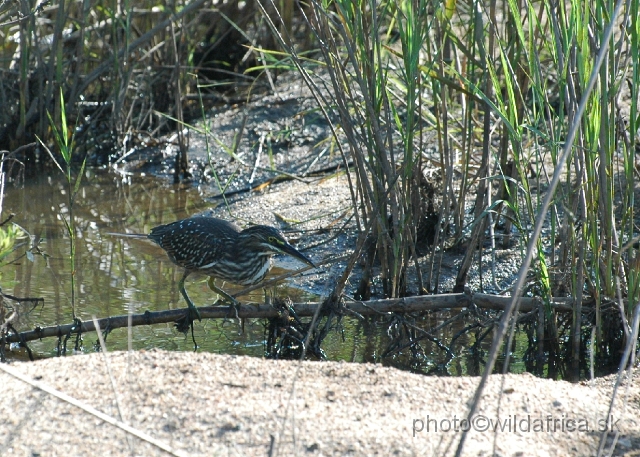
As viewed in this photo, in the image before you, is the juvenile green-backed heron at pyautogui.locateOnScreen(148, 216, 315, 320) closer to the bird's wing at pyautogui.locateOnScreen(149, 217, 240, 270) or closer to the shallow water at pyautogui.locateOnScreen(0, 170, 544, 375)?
the bird's wing at pyautogui.locateOnScreen(149, 217, 240, 270)

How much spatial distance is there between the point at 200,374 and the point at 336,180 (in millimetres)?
4733

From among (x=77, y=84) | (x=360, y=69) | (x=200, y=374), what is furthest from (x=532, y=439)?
(x=77, y=84)

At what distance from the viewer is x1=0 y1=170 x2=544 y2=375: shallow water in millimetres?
5551

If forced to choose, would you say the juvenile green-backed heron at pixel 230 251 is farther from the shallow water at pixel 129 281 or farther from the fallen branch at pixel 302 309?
the fallen branch at pixel 302 309

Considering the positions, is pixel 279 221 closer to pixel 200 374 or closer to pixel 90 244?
pixel 90 244

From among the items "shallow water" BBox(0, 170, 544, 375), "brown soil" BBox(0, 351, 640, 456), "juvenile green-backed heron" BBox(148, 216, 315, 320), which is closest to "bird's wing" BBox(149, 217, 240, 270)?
"juvenile green-backed heron" BBox(148, 216, 315, 320)

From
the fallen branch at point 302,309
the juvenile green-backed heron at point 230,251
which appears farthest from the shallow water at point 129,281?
the juvenile green-backed heron at point 230,251

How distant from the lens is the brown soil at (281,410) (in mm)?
3332

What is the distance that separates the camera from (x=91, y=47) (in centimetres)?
983

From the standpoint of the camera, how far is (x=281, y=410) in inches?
140

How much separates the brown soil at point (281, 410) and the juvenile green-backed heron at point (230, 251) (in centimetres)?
163

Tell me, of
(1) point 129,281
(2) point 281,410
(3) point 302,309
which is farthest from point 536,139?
(1) point 129,281

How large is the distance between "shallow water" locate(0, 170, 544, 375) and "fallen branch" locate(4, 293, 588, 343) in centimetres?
25

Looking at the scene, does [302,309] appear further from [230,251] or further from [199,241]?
[199,241]
